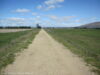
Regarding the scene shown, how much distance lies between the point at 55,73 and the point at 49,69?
0.63m

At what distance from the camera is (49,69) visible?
6641mm

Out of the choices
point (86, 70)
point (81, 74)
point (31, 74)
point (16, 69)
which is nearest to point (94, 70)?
point (86, 70)

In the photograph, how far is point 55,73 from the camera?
6.07 meters

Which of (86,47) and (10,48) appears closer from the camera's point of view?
(10,48)

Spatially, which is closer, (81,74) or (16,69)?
(81,74)

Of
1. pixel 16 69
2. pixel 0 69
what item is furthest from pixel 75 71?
pixel 0 69

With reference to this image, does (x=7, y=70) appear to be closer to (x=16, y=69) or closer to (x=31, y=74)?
(x=16, y=69)

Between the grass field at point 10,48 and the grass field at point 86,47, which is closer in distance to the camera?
the grass field at point 10,48

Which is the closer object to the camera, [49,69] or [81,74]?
[81,74]

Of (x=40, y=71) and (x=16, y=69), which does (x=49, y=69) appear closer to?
(x=40, y=71)

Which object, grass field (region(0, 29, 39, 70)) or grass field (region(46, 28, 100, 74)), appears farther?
grass field (region(46, 28, 100, 74))

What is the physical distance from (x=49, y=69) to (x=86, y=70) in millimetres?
1792

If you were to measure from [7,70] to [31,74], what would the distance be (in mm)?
1325

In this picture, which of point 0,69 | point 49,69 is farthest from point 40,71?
point 0,69
